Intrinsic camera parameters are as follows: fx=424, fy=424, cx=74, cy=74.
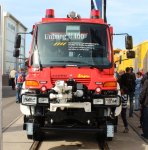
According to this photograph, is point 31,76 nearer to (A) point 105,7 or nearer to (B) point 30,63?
(B) point 30,63

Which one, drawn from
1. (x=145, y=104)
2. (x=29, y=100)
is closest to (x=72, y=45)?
(x=29, y=100)

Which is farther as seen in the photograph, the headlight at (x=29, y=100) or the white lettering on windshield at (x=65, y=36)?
the white lettering on windshield at (x=65, y=36)

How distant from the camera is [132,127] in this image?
1228 centimetres

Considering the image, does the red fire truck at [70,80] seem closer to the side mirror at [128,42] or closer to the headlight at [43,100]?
the headlight at [43,100]

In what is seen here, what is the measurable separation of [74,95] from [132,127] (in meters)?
4.38

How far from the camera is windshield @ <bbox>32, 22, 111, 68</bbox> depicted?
9.47 metres

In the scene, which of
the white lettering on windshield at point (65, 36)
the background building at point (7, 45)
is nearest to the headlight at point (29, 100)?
the white lettering on windshield at point (65, 36)

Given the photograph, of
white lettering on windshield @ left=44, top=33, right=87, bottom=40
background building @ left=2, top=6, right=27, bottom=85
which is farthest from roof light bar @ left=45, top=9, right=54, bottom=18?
background building @ left=2, top=6, right=27, bottom=85

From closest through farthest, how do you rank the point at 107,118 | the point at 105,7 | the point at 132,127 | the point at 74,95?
the point at 74,95 → the point at 107,118 → the point at 132,127 → the point at 105,7

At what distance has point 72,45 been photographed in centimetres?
968

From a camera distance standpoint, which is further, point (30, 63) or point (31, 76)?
point (30, 63)

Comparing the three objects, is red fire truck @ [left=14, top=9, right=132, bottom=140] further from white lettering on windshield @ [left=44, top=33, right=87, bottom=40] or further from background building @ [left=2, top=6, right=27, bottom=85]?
background building @ [left=2, top=6, right=27, bottom=85]

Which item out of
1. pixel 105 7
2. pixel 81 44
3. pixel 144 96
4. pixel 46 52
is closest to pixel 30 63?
pixel 46 52

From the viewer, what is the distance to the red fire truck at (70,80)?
340 inches
